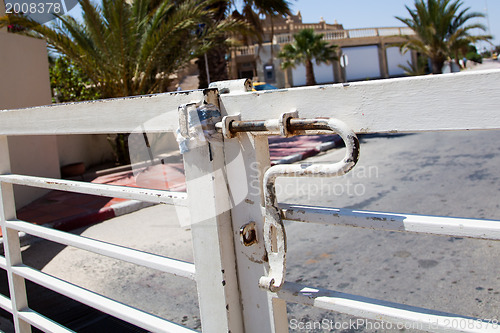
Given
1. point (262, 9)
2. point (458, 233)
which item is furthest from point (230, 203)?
point (262, 9)

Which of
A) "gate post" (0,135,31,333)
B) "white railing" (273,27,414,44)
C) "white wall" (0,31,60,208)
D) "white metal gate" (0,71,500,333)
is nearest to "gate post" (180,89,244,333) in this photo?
"white metal gate" (0,71,500,333)

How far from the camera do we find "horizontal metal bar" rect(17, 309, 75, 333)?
175 centimetres

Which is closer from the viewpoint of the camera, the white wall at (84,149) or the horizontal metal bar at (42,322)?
the horizontal metal bar at (42,322)

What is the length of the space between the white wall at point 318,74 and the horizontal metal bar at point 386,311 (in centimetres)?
3781

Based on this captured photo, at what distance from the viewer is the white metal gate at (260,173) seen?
85cm

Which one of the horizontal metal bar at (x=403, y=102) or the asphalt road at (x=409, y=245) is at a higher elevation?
the horizontal metal bar at (x=403, y=102)

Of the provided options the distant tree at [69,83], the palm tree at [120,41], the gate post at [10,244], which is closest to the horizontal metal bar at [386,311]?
the gate post at [10,244]

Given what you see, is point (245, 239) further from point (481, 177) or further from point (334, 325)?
point (481, 177)

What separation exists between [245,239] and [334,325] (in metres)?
2.00

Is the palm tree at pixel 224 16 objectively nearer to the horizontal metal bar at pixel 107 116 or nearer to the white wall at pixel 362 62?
the horizontal metal bar at pixel 107 116

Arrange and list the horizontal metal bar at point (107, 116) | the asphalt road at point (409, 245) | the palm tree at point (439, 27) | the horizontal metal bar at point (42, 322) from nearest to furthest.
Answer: the horizontal metal bar at point (107, 116), the horizontal metal bar at point (42, 322), the asphalt road at point (409, 245), the palm tree at point (439, 27)

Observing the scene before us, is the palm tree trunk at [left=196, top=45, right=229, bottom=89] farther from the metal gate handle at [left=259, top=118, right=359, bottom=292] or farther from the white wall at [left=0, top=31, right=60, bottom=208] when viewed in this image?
the metal gate handle at [left=259, top=118, right=359, bottom=292]

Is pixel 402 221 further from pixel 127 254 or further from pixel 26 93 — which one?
pixel 26 93

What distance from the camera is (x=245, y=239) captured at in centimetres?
110
